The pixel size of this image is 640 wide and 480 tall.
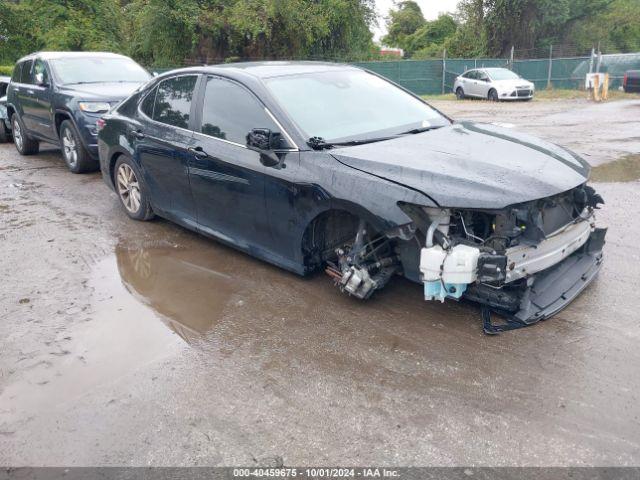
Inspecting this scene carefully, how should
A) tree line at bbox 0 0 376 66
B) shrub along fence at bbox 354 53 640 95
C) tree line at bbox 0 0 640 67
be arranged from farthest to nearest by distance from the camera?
shrub along fence at bbox 354 53 640 95, tree line at bbox 0 0 640 67, tree line at bbox 0 0 376 66

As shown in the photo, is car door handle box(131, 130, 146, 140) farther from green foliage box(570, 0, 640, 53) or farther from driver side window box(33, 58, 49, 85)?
green foliage box(570, 0, 640, 53)

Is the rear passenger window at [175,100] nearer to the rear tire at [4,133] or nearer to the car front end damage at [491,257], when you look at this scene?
the car front end damage at [491,257]

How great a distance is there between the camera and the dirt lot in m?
2.87

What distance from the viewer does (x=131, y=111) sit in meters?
6.08

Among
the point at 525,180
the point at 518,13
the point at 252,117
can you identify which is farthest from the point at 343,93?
the point at 518,13

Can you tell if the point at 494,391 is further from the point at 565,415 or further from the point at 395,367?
the point at 395,367

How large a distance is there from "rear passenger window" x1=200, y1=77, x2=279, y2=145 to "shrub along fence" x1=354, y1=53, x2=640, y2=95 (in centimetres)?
2644

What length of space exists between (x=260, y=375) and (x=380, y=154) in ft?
5.67

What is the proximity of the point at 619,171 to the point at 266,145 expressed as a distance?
20.6ft

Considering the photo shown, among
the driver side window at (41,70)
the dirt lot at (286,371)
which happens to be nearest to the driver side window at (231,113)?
the dirt lot at (286,371)

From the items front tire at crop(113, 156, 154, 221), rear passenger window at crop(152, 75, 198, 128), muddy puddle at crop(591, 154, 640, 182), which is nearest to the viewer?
rear passenger window at crop(152, 75, 198, 128)

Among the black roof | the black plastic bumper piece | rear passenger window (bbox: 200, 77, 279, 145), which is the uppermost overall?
the black roof

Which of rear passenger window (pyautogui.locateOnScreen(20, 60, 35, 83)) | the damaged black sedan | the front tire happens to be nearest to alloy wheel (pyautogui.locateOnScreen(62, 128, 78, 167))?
rear passenger window (pyautogui.locateOnScreen(20, 60, 35, 83))

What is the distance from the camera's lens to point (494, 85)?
977 inches
